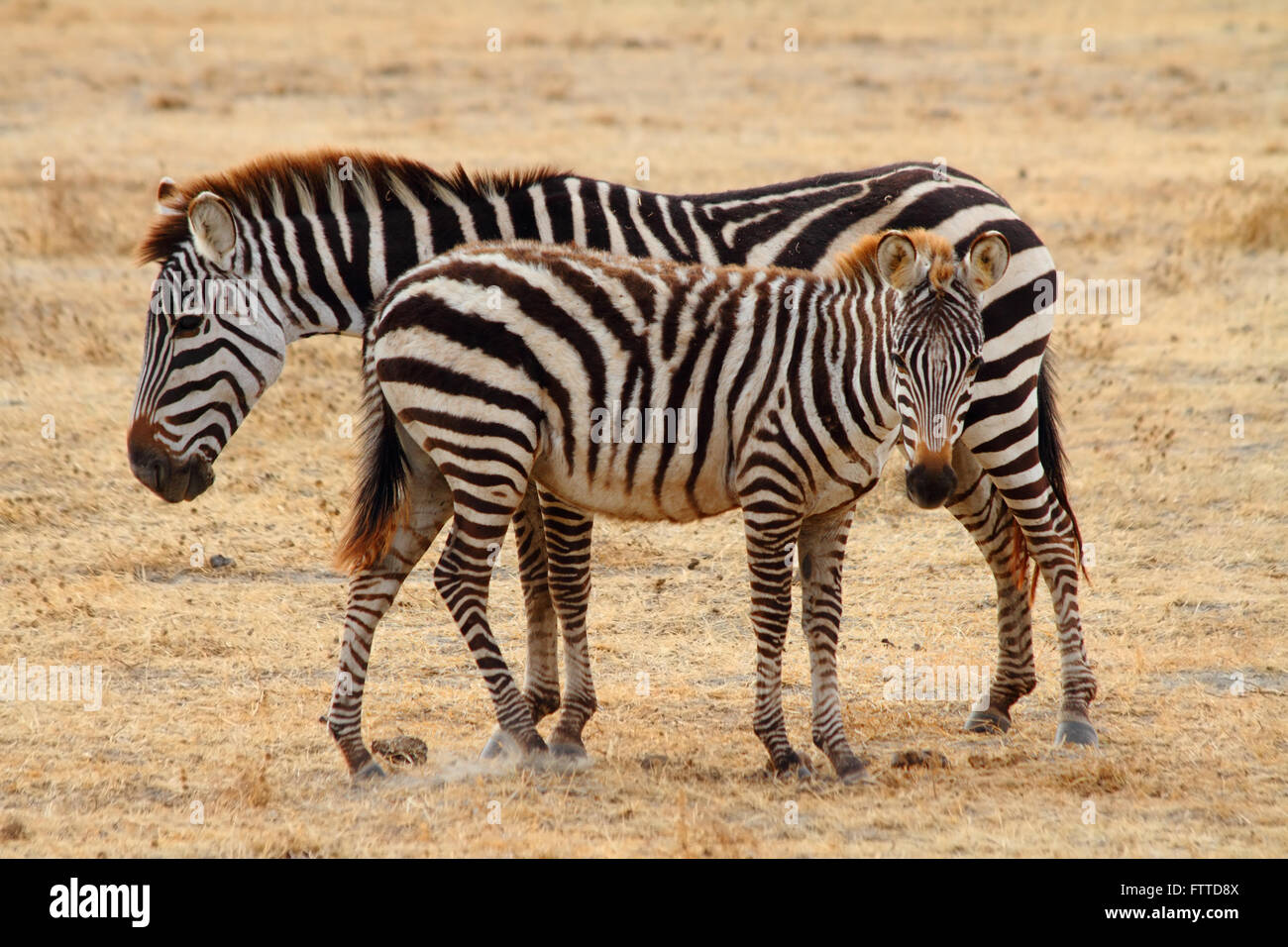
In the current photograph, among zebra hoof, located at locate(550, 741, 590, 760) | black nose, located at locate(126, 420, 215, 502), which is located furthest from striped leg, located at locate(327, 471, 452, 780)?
black nose, located at locate(126, 420, 215, 502)

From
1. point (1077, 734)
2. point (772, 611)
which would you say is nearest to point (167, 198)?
point (772, 611)

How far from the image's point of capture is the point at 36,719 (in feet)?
24.1

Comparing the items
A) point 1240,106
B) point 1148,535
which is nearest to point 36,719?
point 1148,535

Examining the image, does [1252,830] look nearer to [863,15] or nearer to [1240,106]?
[1240,106]

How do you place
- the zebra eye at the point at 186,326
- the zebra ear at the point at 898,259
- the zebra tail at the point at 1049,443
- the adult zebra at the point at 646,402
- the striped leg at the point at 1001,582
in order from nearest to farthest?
1. the zebra ear at the point at 898,259
2. the adult zebra at the point at 646,402
3. the zebra eye at the point at 186,326
4. the striped leg at the point at 1001,582
5. the zebra tail at the point at 1049,443

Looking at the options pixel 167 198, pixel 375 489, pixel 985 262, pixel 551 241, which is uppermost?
pixel 167 198

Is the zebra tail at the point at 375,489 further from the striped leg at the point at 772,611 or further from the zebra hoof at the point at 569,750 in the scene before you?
the striped leg at the point at 772,611

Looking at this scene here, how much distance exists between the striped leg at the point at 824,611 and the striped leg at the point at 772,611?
18cm

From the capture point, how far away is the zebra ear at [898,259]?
6285mm

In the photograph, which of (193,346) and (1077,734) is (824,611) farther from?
(193,346)

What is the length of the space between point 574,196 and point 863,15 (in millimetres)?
27603

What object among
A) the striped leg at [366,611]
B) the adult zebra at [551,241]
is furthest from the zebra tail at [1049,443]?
the striped leg at [366,611]

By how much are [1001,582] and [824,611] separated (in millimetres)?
1365

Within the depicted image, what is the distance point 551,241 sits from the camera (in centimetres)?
752
